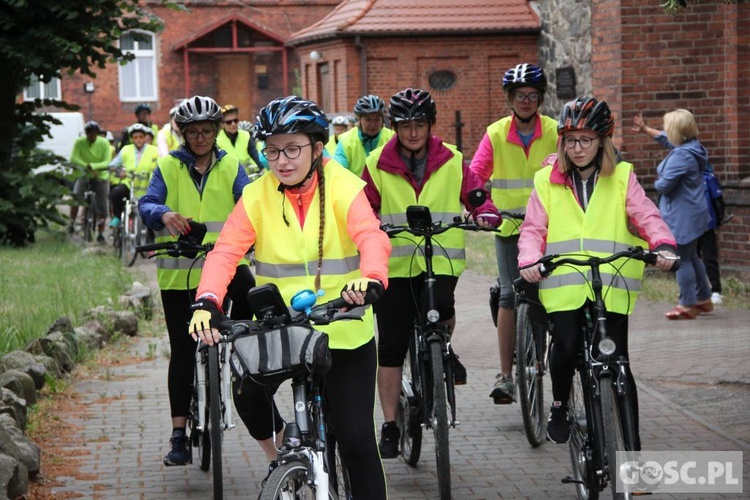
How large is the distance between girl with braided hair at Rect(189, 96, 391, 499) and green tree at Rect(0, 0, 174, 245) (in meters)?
11.7

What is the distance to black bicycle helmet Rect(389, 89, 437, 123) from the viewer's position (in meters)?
6.98

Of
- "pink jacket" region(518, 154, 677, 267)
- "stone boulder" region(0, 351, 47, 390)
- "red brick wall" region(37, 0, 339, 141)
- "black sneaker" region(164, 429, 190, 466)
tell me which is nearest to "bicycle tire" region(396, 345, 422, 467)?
"black sneaker" region(164, 429, 190, 466)

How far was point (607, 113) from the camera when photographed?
615 cm

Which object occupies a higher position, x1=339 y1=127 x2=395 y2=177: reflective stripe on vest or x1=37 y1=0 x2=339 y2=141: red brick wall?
x1=37 y1=0 x2=339 y2=141: red brick wall

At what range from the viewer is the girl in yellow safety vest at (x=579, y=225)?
5.98 m

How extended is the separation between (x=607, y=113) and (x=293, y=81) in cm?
3968

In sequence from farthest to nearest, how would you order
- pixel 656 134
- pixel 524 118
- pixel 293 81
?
pixel 293 81
pixel 656 134
pixel 524 118

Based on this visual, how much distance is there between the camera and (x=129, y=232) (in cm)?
1872

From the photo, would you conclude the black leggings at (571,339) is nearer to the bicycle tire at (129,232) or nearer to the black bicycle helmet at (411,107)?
the black bicycle helmet at (411,107)

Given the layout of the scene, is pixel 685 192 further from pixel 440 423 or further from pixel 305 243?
pixel 305 243

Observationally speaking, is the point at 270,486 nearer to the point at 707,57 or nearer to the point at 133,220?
the point at 707,57

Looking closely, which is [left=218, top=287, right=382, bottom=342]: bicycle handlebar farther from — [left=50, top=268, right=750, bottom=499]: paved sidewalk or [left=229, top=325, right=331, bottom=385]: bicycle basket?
[left=50, top=268, right=750, bottom=499]: paved sidewalk

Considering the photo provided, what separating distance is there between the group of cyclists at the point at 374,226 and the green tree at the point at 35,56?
958 centimetres

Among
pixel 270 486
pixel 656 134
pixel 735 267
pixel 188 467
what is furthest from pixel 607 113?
pixel 735 267
